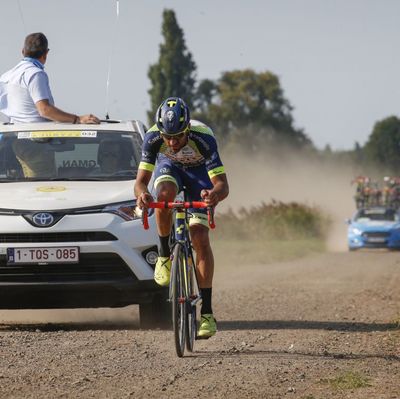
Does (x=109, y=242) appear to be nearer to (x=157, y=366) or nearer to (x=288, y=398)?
(x=157, y=366)

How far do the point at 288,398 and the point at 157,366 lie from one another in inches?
61.2

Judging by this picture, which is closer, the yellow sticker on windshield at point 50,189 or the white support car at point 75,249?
the white support car at point 75,249

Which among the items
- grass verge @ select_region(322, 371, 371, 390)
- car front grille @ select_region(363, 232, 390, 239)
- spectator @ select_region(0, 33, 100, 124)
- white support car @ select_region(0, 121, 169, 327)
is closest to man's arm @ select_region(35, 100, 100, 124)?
spectator @ select_region(0, 33, 100, 124)

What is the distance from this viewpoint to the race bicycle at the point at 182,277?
9.14 meters

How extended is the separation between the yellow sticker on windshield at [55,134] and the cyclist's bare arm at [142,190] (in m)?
2.47

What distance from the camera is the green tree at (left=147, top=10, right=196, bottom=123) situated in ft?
303

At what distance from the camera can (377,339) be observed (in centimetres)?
1095

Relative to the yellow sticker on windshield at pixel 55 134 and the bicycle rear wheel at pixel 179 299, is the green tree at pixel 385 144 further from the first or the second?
the bicycle rear wheel at pixel 179 299

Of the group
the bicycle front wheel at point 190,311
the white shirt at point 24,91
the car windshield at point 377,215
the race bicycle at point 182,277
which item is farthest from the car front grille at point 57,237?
the car windshield at point 377,215

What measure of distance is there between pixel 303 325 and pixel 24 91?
144 inches

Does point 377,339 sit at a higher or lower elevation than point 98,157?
lower

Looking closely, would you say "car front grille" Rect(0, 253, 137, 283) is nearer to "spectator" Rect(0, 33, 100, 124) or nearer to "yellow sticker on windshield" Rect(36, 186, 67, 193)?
"yellow sticker on windshield" Rect(36, 186, 67, 193)

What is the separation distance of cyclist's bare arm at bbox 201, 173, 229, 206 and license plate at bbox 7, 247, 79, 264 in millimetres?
1760

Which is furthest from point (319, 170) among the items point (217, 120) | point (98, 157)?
point (98, 157)
